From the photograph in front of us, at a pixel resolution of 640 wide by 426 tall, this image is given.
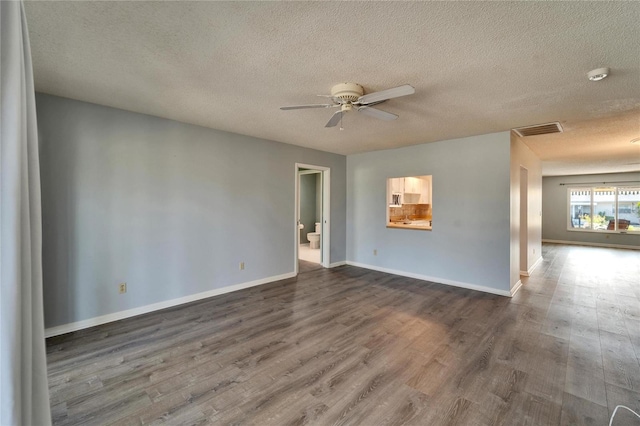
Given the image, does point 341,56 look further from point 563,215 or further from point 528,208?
point 563,215

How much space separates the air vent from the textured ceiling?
0.75ft

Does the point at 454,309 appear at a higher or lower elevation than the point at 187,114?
lower

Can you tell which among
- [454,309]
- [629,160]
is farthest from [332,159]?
[629,160]

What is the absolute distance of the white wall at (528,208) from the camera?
4.28 metres

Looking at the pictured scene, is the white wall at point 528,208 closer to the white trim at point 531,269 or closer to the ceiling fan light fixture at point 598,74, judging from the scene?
the white trim at point 531,269

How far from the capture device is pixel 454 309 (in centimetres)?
363

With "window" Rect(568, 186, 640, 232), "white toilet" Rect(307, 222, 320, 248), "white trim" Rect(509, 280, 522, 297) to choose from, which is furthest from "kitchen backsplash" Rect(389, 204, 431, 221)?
"window" Rect(568, 186, 640, 232)

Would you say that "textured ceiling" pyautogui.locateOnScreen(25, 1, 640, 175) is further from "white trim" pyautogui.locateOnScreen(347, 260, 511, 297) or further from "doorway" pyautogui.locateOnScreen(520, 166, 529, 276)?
"white trim" pyautogui.locateOnScreen(347, 260, 511, 297)

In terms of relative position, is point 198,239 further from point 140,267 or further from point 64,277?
point 64,277

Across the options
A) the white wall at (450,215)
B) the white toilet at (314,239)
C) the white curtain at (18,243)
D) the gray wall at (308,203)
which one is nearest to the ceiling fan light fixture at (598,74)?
the white wall at (450,215)

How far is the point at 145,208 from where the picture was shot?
347 centimetres

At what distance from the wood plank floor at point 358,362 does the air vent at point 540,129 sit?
246cm

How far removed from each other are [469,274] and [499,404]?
2894 mm

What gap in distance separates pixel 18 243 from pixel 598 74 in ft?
12.2
